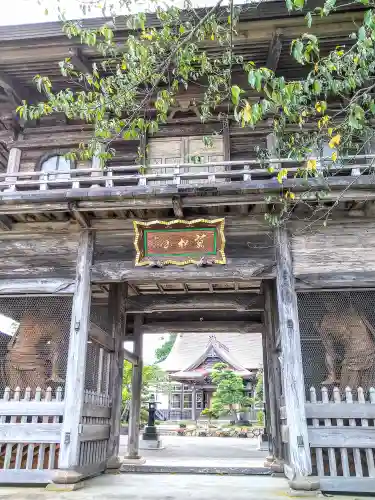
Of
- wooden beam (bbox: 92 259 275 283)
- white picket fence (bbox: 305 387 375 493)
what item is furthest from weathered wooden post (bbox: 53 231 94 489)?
white picket fence (bbox: 305 387 375 493)

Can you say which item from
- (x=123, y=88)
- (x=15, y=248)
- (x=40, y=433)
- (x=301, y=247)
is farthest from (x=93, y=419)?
(x=123, y=88)

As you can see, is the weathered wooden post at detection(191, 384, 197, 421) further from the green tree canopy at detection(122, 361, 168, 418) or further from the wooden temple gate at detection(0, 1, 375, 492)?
the wooden temple gate at detection(0, 1, 375, 492)

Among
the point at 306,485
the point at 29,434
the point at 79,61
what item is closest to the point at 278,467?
the point at 306,485

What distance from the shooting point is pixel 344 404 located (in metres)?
6.02

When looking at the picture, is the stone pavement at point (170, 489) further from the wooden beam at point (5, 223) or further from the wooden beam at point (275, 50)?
the wooden beam at point (275, 50)

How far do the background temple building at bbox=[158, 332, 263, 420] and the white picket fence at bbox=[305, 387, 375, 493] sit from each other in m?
17.5

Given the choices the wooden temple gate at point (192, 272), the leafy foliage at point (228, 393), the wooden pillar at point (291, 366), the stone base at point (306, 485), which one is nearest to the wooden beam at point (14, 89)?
the wooden temple gate at point (192, 272)

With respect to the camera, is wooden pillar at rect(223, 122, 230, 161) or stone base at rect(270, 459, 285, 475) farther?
wooden pillar at rect(223, 122, 230, 161)

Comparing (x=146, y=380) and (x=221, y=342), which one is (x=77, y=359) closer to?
(x=146, y=380)

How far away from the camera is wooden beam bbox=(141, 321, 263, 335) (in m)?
11.1

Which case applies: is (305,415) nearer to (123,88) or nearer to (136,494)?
(136,494)

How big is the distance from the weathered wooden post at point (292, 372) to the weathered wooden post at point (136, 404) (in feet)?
15.7

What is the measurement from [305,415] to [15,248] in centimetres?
532

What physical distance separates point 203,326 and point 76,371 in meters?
5.41
